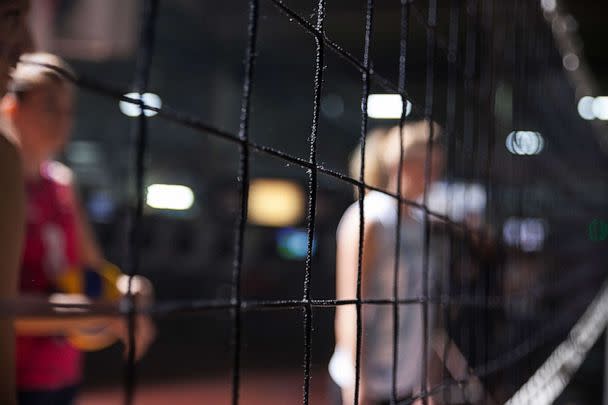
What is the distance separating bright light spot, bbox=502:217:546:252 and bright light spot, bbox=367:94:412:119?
3.40 feet

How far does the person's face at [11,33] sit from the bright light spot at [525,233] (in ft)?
6.74

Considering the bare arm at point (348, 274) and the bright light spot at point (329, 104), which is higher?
the bright light spot at point (329, 104)

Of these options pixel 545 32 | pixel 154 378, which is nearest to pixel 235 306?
pixel 545 32

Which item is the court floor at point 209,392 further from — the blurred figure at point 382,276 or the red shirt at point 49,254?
the red shirt at point 49,254

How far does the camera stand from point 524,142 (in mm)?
2783

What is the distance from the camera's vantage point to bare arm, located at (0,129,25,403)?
530mm

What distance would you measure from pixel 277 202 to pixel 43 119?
36.0 ft

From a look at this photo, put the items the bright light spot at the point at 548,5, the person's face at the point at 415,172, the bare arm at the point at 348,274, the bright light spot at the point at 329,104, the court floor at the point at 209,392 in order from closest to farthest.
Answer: the bright light spot at the point at 329,104, the bare arm at the point at 348,274, the person's face at the point at 415,172, the bright light spot at the point at 548,5, the court floor at the point at 209,392

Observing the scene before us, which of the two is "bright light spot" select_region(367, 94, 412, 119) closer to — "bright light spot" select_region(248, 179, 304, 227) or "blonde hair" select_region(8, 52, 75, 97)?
"blonde hair" select_region(8, 52, 75, 97)

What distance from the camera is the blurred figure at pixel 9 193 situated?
532 millimetres

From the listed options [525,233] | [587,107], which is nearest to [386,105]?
[525,233]

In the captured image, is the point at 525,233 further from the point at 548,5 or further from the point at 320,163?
the point at 320,163

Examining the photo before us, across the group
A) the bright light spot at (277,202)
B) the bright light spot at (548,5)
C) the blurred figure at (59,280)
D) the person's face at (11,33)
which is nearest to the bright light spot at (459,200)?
the blurred figure at (59,280)

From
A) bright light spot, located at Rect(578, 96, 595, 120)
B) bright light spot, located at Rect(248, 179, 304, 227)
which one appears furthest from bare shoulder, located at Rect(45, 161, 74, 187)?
bright light spot, located at Rect(248, 179, 304, 227)
